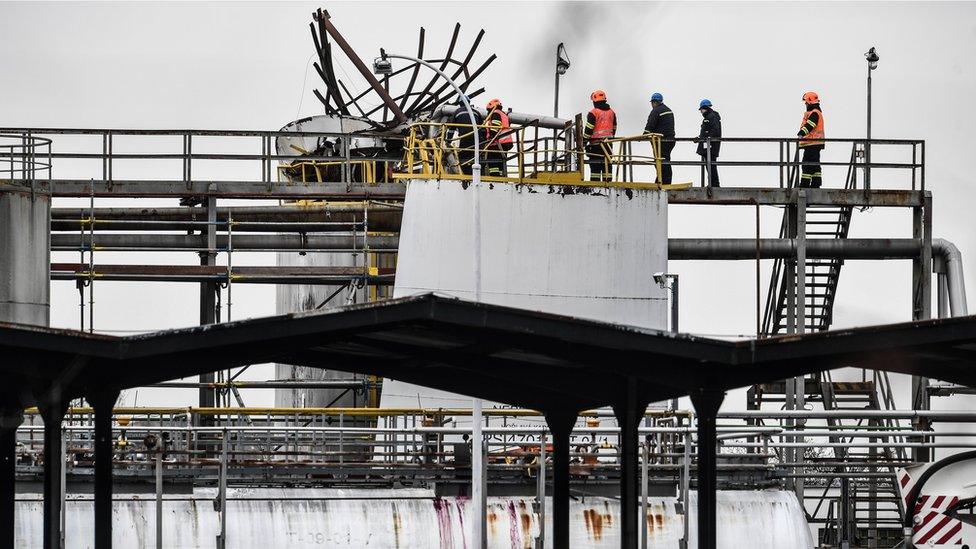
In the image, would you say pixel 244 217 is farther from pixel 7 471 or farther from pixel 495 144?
pixel 7 471

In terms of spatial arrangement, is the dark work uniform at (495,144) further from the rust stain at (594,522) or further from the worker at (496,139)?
the rust stain at (594,522)

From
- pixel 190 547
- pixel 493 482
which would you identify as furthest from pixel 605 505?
pixel 190 547

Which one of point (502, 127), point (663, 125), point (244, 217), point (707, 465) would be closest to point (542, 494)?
point (707, 465)

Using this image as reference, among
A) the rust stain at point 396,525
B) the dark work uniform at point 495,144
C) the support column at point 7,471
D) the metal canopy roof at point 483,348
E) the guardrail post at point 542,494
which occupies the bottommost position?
the rust stain at point 396,525

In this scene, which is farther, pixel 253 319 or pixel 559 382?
pixel 559 382

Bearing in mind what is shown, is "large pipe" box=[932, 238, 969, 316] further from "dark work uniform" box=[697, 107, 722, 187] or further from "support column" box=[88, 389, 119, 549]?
"support column" box=[88, 389, 119, 549]

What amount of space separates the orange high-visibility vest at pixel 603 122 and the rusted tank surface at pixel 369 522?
25.9ft

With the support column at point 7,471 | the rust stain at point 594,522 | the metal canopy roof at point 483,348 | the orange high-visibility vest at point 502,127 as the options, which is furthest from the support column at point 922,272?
the support column at point 7,471

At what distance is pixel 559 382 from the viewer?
17.8 m

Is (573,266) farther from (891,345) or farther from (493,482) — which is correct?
(891,345)

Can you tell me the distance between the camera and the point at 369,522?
2636cm

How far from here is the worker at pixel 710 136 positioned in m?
34.8

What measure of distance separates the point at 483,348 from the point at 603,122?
1564cm

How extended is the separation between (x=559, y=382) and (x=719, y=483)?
35.9ft
